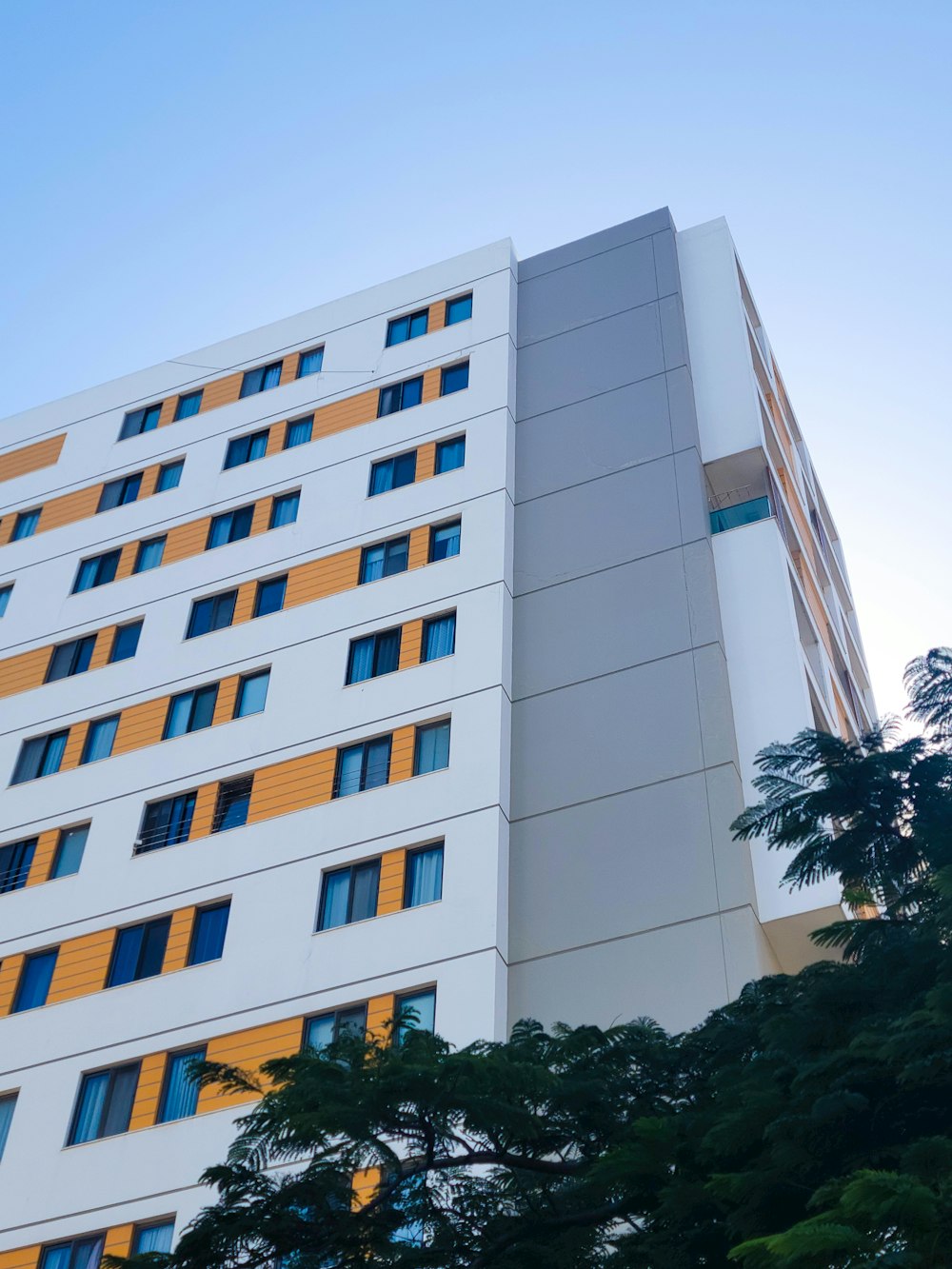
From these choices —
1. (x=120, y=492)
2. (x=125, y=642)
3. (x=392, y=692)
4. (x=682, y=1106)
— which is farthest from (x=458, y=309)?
(x=682, y=1106)

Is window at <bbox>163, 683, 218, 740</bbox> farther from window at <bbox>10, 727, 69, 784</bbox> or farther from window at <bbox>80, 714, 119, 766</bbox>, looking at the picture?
window at <bbox>10, 727, 69, 784</bbox>

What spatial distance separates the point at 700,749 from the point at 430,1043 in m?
12.6

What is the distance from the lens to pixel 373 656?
87.1ft

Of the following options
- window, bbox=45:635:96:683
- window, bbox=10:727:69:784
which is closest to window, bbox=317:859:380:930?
window, bbox=10:727:69:784

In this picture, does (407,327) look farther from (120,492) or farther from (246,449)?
(120,492)

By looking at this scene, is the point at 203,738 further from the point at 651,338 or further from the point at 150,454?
the point at 651,338

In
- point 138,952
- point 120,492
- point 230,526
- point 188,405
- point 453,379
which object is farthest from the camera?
point 188,405

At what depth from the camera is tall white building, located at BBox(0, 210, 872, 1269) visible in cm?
2175

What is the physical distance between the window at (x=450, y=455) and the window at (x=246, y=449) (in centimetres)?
451

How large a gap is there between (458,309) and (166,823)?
13366 millimetres

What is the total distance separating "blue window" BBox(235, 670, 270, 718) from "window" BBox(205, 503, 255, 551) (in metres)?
3.87

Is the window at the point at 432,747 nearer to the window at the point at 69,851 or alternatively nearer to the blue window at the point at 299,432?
the window at the point at 69,851

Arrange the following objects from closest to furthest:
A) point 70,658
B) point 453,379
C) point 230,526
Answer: point 70,658 → point 230,526 → point 453,379

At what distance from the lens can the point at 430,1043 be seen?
10.9 metres
